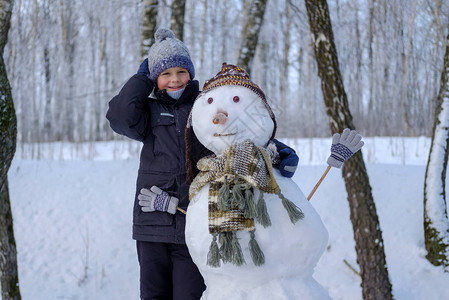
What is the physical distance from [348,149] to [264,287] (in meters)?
0.64

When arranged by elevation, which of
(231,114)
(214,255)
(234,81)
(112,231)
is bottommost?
(112,231)

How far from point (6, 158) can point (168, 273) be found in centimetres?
96

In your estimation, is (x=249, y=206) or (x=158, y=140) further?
(x=158, y=140)

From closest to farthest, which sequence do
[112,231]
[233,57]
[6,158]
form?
[6,158]
[112,231]
[233,57]

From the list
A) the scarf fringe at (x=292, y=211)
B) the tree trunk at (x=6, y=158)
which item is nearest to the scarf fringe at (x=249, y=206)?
the scarf fringe at (x=292, y=211)

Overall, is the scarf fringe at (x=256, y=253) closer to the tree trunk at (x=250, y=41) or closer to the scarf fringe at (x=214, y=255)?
the scarf fringe at (x=214, y=255)

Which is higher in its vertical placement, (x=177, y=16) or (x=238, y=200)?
(x=177, y=16)

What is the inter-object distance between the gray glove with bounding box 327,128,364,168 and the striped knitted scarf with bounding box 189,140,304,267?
0.32m

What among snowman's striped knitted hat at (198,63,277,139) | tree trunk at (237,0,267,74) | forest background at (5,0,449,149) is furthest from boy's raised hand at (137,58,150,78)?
forest background at (5,0,449,149)

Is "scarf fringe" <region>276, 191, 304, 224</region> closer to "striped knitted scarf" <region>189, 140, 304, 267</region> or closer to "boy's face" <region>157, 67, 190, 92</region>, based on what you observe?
"striped knitted scarf" <region>189, 140, 304, 267</region>

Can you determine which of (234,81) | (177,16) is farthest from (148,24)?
(234,81)

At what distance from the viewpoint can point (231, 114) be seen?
1594mm

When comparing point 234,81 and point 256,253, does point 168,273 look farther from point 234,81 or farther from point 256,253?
point 234,81

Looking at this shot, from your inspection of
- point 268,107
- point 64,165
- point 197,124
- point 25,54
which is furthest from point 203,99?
point 25,54
